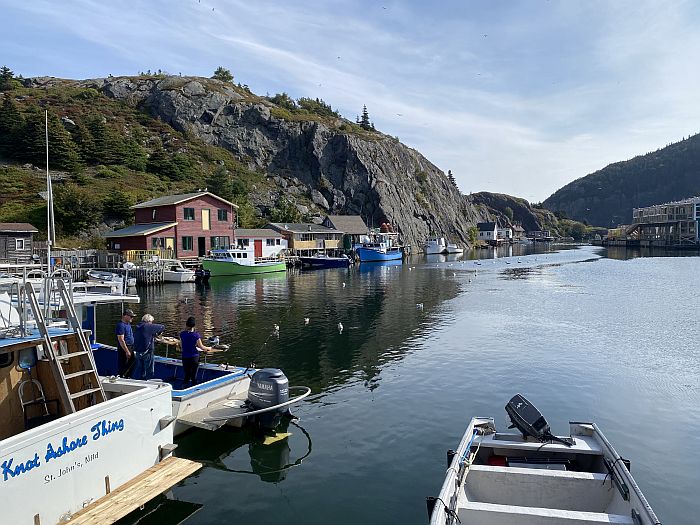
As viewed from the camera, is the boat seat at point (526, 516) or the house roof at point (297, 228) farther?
the house roof at point (297, 228)

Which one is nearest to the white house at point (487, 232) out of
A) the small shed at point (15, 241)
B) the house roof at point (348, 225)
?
the house roof at point (348, 225)

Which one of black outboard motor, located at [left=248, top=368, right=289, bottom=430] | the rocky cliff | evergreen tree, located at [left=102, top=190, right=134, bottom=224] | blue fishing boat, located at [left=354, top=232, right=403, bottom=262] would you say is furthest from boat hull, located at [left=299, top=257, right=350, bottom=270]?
black outboard motor, located at [left=248, top=368, right=289, bottom=430]

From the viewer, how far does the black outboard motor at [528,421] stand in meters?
11.0

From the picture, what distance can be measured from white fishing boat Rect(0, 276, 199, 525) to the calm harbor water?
1431 millimetres

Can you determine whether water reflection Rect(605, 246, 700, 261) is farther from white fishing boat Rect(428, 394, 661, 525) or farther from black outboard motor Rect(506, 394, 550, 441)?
white fishing boat Rect(428, 394, 661, 525)

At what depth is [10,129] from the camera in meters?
93.0

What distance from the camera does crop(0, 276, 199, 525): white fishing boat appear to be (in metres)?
8.05

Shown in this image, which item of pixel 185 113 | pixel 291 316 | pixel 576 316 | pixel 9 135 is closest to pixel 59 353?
pixel 291 316

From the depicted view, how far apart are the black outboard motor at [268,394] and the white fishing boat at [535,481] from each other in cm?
510

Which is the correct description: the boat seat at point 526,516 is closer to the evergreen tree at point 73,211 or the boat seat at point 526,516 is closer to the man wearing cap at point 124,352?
the man wearing cap at point 124,352

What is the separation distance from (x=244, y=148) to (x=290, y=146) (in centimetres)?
1219

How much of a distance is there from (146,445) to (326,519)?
13.4 ft

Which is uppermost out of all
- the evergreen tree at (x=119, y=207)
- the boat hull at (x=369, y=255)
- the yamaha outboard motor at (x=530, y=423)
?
the evergreen tree at (x=119, y=207)

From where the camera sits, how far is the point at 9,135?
303 feet
